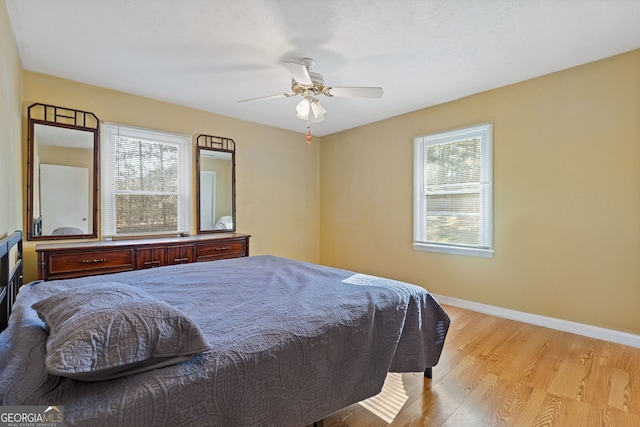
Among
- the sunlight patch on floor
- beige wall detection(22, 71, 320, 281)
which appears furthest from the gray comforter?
beige wall detection(22, 71, 320, 281)

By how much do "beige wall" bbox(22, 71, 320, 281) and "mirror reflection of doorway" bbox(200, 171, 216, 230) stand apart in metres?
0.38

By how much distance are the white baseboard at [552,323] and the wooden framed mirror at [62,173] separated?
4.13 meters

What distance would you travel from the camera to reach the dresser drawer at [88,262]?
2.63 metres

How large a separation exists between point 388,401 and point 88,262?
2.79m

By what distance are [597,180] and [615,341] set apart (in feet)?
4.52

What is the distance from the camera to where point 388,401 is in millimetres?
1834

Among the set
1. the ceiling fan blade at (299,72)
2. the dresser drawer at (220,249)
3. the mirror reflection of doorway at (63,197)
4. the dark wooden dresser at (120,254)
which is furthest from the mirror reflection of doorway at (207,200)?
the ceiling fan blade at (299,72)

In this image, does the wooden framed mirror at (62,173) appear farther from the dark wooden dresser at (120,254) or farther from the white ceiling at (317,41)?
the white ceiling at (317,41)

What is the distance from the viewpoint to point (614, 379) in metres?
2.05

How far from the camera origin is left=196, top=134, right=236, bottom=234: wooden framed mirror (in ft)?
13.0

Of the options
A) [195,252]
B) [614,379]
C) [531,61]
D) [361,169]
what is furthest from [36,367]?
[361,169]

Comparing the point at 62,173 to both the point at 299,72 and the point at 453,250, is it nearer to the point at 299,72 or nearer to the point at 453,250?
the point at 299,72

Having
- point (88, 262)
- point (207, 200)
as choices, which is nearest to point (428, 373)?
point (88, 262)

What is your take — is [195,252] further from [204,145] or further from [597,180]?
[597,180]
